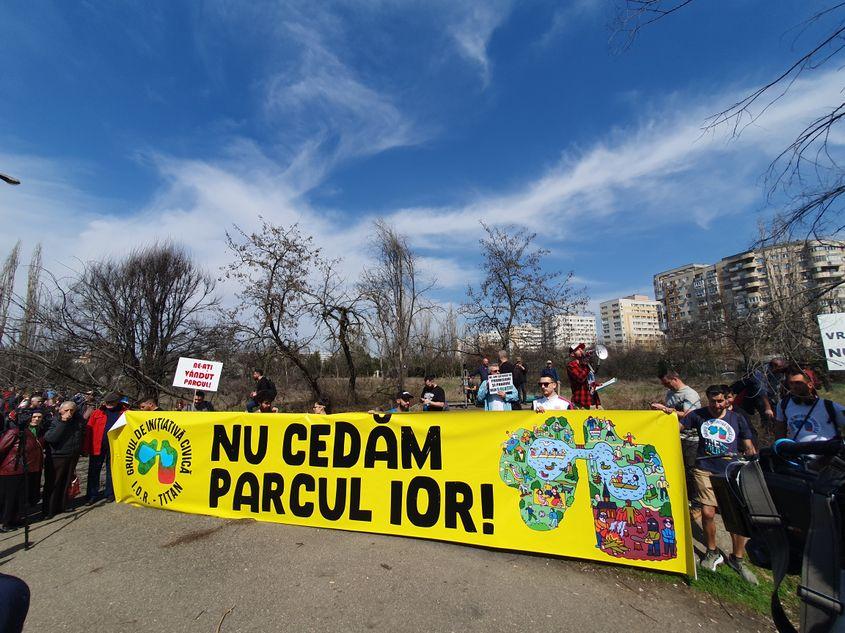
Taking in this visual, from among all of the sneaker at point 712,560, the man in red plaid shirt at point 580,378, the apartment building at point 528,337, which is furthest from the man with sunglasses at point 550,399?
the apartment building at point 528,337

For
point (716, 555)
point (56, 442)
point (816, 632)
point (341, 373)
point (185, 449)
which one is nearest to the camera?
point (816, 632)

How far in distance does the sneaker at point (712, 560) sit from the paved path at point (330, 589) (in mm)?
531

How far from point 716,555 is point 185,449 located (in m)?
6.58

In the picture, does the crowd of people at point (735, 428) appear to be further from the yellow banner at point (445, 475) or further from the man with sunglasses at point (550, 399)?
the man with sunglasses at point (550, 399)

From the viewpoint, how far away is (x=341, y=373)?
1938 centimetres

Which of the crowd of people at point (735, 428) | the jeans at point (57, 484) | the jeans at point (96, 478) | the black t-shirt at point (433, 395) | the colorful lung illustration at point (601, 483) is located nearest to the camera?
the colorful lung illustration at point (601, 483)

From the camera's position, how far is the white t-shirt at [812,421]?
427 centimetres

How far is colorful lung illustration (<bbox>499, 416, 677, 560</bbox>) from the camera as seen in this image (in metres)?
4.07

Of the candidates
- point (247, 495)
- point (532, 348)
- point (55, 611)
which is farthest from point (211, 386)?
point (532, 348)

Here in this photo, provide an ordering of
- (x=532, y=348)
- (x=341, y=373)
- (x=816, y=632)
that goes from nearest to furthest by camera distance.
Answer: (x=816, y=632) < (x=341, y=373) < (x=532, y=348)

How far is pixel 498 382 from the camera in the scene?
8.82 meters

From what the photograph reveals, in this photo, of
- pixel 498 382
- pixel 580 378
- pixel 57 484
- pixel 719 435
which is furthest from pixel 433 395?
pixel 57 484

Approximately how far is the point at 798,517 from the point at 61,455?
8591 millimetres

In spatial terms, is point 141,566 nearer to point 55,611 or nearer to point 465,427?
point 55,611
